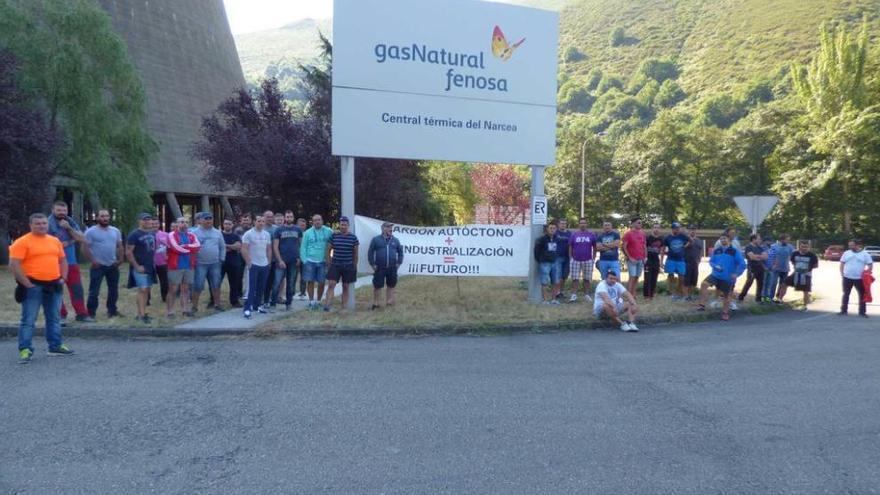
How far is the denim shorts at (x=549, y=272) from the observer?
38.3ft

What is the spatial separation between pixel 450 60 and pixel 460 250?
3506 millimetres

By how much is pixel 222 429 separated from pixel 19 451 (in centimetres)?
134

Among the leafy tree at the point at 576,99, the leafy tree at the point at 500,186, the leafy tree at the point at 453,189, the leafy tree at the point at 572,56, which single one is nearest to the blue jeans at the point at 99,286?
the leafy tree at the point at 453,189

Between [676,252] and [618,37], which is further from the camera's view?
[618,37]

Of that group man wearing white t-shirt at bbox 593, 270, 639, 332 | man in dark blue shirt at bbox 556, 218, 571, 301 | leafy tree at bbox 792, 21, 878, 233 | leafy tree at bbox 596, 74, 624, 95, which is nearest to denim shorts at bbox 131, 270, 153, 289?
man wearing white t-shirt at bbox 593, 270, 639, 332

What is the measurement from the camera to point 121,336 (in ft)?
28.3

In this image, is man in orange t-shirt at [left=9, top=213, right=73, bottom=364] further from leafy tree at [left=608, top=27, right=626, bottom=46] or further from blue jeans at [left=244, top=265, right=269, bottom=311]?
leafy tree at [left=608, top=27, right=626, bottom=46]

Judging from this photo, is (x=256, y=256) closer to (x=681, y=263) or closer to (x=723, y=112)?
(x=681, y=263)

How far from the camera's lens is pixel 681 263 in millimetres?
12469

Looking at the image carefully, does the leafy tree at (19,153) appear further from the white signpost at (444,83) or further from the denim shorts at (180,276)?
the white signpost at (444,83)

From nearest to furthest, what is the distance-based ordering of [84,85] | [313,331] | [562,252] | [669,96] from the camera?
[313,331] < [562,252] < [84,85] < [669,96]

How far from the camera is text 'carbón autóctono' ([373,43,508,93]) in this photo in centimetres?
1088

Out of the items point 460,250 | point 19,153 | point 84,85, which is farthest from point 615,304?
point 84,85

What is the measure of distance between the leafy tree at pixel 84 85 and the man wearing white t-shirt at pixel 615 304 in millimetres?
17831
